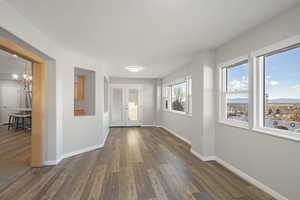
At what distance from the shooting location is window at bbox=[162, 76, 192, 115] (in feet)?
16.4

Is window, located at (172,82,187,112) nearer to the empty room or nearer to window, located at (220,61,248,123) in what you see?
the empty room

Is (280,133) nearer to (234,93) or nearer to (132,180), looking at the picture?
(234,93)

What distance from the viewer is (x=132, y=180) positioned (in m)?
2.54

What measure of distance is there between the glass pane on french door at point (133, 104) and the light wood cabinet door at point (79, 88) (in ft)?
11.5

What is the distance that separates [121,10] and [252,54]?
2217mm

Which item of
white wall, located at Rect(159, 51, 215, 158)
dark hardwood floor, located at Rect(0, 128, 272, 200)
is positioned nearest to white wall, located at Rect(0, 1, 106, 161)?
dark hardwood floor, located at Rect(0, 128, 272, 200)

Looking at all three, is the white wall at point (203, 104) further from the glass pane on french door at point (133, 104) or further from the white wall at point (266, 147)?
the glass pane on french door at point (133, 104)

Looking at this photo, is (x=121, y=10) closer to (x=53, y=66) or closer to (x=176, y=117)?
(x=53, y=66)

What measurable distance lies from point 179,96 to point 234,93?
3060 millimetres

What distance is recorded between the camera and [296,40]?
72.6 inches

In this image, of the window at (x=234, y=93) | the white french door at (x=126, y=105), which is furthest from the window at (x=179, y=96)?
the window at (x=234, y=93)

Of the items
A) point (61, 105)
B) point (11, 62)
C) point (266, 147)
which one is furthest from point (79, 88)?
point (266, 147)

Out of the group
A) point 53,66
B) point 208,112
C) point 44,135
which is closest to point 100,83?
point 53,66

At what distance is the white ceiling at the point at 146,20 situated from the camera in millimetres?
1802
